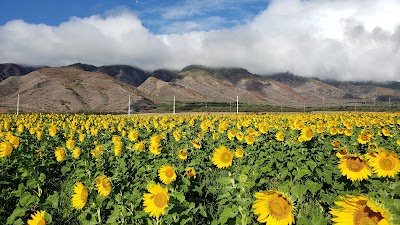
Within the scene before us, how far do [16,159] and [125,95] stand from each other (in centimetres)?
11017

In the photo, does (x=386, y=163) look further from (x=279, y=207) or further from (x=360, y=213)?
(x=360, y=213)

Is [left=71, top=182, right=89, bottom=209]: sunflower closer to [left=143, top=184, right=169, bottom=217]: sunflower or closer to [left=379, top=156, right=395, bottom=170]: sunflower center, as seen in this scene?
[left=143, top=184, right=169, bottom=217]: sunflower

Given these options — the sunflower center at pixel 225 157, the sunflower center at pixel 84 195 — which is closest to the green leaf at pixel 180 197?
the sunflower center at pixel 84 195

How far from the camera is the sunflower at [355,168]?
3373 millimetres

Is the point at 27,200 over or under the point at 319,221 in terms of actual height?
under

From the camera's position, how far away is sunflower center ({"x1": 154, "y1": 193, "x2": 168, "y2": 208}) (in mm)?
3615

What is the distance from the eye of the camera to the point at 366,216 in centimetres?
188

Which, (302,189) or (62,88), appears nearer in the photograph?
(302,189)

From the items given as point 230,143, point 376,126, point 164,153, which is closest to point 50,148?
point 164,153

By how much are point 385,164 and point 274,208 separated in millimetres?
1731

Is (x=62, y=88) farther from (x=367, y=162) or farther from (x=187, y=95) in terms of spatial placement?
(x=367, y=162)

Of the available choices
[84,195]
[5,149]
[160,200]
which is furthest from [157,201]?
[5,149]

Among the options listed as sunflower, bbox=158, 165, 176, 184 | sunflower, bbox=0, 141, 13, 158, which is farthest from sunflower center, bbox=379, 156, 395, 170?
sunflower, bbox=0, 141, 13, 158

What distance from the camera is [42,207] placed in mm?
4199
